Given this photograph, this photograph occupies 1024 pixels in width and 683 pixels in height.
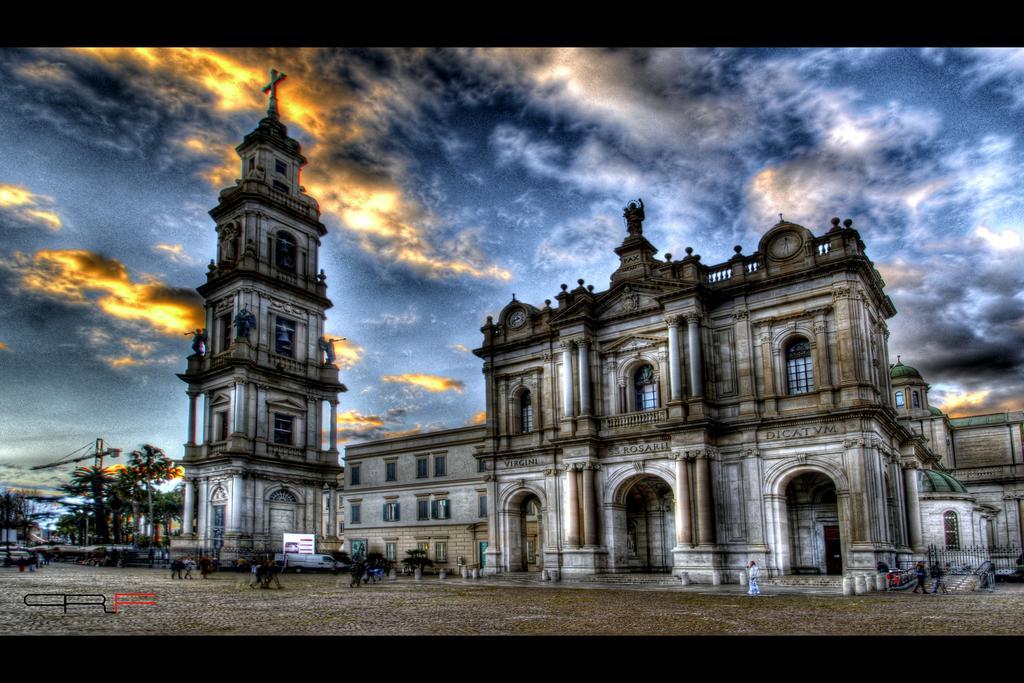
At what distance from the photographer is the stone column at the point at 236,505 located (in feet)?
178

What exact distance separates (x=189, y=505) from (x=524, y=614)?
44526 mm

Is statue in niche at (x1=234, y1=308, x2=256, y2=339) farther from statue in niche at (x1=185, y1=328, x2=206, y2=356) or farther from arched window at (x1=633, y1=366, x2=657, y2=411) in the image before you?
arched window at (x1=633, y1=366, x2=657, y2=411)

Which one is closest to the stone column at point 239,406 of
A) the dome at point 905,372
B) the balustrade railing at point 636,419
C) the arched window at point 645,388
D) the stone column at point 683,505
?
the balustrade railing at point 636,419

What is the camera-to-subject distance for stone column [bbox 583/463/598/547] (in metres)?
39.2

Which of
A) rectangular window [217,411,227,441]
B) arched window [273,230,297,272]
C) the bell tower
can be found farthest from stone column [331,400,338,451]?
arched window [273,230,297,272]

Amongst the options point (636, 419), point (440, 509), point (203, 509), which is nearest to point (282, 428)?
point (203, 509)

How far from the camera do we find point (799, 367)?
36688 millimetres

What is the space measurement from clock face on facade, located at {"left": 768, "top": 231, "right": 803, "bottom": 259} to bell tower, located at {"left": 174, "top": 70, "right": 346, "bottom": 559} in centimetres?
3654

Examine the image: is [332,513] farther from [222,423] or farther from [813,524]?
[813,524]

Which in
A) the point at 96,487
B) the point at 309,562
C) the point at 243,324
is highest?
the point at 243,324

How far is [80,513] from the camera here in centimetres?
9244

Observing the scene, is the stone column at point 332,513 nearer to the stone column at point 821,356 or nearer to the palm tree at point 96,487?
the palm tree at point 96,487
